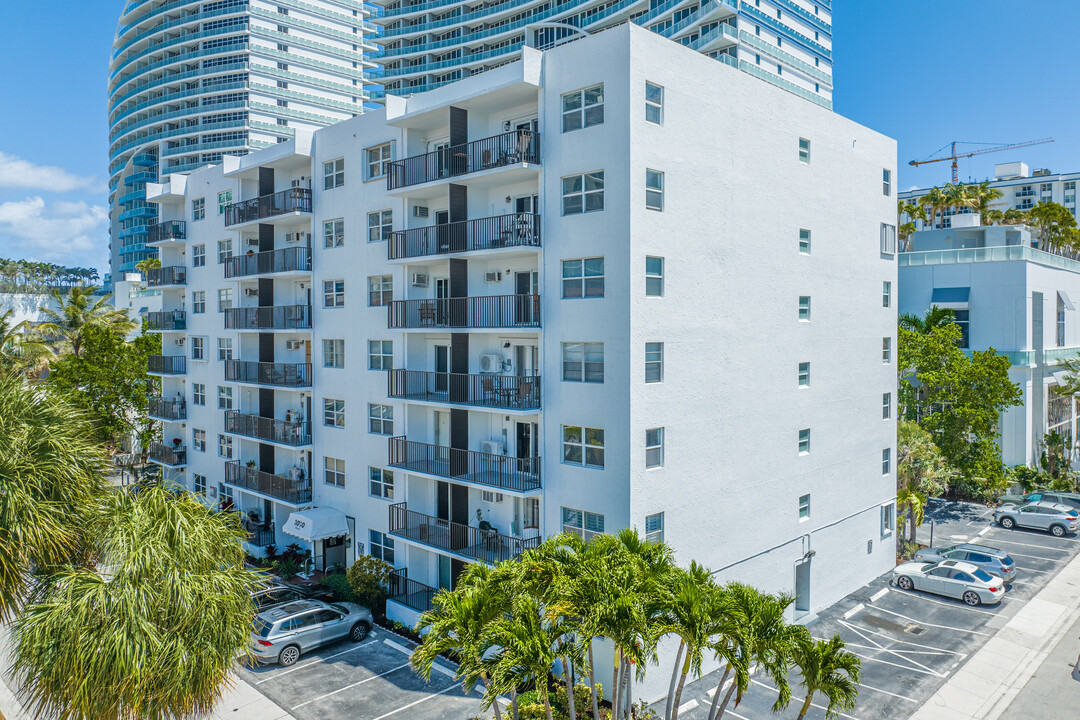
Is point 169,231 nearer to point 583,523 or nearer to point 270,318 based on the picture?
point 270,318

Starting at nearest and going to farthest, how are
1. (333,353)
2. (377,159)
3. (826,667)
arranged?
(826,667), (377,159), (333,353)

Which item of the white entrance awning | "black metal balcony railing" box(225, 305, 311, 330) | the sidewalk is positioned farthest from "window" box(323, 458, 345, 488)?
the sidewalk

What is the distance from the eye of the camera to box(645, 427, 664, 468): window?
63.4 feet

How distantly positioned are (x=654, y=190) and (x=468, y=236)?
6549 mm

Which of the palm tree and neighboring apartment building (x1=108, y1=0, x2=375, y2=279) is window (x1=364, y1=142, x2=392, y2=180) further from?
neighboring apartment building (x1=108, y1=0, x2=375, y2=279)

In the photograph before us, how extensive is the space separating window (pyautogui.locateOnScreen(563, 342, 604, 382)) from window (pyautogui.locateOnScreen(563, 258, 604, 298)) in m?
1.43

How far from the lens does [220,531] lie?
1450 centimetres

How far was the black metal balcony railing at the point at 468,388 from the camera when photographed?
2091cm

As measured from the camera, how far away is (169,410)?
129 feet

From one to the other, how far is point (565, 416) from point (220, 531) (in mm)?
9557

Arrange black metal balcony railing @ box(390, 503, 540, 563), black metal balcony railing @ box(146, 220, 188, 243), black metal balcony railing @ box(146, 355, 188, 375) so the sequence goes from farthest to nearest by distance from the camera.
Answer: black metal balcony railing @ box(146, 355, 188, 375) → black metal balcony railing @ box(146, 220, 188, 243) → black metal balcony railing @ box(390, 503, 540, 563)

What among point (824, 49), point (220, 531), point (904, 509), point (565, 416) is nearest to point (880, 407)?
point (904, 509)

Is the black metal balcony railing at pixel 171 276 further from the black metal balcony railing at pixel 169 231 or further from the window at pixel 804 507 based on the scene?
the window at pixel 804 507

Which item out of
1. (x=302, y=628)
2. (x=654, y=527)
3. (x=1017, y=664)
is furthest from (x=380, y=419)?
(x=1017, y=664)
